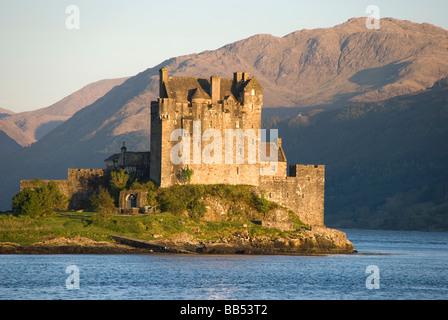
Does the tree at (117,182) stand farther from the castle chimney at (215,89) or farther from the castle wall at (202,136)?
the castle chimney at (215,89)

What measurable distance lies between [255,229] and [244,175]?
792 centimetres

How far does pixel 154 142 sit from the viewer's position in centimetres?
8894

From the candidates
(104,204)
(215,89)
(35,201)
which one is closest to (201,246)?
(104,204)

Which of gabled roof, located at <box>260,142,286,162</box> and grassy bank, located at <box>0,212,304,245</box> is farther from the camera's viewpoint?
gabled roof, located at <box>260,142,286,162</box>

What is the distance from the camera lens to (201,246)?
260ft

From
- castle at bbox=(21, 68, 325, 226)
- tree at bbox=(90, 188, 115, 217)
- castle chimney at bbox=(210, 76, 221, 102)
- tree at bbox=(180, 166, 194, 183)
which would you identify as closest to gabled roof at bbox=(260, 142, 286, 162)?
castle at bbox=(21, 68, 325, 226)

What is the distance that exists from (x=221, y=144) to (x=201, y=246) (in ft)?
43.6

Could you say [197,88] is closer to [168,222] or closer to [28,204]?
[168,222]

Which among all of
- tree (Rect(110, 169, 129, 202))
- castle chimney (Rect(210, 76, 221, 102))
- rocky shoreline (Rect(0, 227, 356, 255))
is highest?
castle chimney (Rect(210, 76, 221, 102))

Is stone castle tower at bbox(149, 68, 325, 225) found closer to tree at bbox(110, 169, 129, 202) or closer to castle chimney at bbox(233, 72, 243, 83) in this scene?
castle chimney at bbox(233, 72, 243, 83)

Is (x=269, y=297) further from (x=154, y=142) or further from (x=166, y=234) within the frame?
(x=154, y=142)

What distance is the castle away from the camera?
86750 millimetres

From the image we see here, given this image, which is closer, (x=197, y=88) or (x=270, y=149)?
(x=197, y=88)

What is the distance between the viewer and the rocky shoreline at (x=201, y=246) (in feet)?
248
